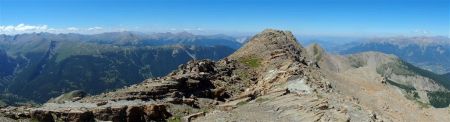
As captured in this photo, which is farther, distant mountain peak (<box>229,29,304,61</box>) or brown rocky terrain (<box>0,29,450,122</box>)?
distant mountain peak (<box>229,29,304,61</box>)

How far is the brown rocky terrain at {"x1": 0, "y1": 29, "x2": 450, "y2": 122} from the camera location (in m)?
58.7

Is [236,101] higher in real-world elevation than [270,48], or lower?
lower

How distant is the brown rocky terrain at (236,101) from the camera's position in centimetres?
5866

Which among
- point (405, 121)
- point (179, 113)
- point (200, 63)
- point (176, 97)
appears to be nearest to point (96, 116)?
point (179, 113)

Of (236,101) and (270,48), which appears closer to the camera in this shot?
(236,101)

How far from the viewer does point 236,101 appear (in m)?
75.8

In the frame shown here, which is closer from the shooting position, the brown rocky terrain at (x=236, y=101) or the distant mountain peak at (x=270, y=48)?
the brown rocky terrain at (x=236, y=101)

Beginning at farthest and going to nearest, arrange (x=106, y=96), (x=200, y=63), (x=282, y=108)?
1. (x=200, y=63)
2. (x=106, y=96)
3. (x=282, y=108)

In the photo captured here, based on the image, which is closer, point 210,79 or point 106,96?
point 106,96

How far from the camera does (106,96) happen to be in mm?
72062

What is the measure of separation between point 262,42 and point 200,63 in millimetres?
40501

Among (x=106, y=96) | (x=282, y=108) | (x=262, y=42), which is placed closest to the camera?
(x=282, y=108)

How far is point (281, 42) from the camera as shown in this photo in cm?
13925

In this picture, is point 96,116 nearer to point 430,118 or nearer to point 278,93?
point 278,93
